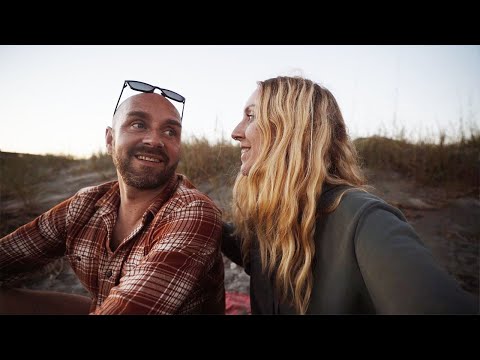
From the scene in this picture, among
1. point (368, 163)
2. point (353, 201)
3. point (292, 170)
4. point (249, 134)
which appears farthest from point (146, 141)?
point (368, 163)

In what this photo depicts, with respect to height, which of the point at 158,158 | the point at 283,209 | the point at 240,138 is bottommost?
the point at 283,209

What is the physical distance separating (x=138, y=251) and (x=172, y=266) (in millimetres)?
386

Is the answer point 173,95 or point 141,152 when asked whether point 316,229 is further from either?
point 173,95

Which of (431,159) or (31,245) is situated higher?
(431,159)

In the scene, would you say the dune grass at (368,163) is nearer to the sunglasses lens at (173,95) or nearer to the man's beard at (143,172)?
the sunglasses lens at (173,95)

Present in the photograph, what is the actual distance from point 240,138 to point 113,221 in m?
1.09

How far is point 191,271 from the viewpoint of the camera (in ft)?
4.36

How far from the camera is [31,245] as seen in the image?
1854mm

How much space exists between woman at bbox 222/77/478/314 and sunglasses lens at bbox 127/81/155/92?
0.82 meters

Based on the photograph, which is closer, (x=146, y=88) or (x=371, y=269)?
(x=371, y=269)

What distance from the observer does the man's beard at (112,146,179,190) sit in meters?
1.89

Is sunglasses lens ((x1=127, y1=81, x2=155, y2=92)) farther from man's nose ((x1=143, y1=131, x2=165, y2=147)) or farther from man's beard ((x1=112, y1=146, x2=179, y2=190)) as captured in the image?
man's beard ((x1=112, y1=146, x2=179, y2=190))
